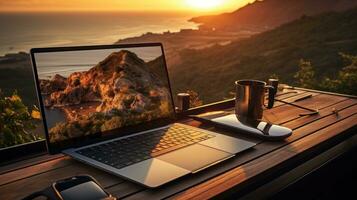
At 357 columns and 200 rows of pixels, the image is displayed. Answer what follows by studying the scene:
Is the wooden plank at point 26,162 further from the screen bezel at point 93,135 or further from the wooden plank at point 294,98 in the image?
the wooden plank at point 294,98

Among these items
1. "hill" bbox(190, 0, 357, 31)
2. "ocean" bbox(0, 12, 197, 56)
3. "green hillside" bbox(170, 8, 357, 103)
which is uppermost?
"hill" bbox(190, 0, 357, 31)

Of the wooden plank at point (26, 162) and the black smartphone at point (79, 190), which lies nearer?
the black smartphone at point (79, 190)

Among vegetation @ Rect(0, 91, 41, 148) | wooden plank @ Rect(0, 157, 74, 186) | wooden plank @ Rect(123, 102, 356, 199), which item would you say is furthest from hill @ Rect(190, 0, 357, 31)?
wooden plank @ Rect(0, 157, 74, 186)

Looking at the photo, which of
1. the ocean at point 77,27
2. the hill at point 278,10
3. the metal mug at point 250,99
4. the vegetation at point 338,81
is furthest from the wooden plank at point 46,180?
the hill at point 278,10

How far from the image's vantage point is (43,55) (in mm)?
1064

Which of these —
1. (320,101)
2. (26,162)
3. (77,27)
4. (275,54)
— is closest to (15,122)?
(26,162)

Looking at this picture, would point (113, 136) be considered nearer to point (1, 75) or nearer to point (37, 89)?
point (37, 89)

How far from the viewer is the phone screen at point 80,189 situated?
2.42 feet

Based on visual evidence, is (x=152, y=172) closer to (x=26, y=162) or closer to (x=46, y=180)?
(x=46, y=180)

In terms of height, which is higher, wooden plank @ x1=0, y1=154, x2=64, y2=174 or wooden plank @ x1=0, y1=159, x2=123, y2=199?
wooden plank @ x1=0, y1=154, x2=64, y2=174

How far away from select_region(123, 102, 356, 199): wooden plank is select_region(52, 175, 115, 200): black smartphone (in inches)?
3.6

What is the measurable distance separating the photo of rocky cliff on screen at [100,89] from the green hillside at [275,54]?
9363 mm

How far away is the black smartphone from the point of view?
737 millimetres

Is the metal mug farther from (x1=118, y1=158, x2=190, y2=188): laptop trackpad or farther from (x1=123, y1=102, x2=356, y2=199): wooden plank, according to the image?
(x1=118, y1=158, x2=190, y2=188): laptop trackpad
